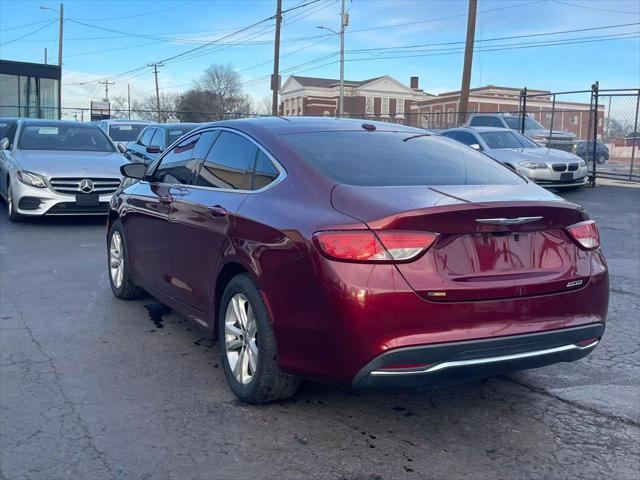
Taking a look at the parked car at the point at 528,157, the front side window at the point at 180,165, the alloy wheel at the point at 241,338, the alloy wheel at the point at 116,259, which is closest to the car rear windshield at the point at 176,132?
the parked car at the point at 528,157

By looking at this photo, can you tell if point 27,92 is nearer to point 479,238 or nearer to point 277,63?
point 277,63

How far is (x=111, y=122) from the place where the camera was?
21.1 m

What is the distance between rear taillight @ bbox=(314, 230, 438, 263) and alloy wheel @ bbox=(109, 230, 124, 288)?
141 inches

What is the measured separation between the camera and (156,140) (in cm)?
1527

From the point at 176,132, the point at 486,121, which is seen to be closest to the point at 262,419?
the point at 176,132

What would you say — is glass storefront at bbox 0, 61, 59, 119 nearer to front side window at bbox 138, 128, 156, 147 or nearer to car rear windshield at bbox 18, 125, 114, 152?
front side window at bbox 138, 128, 156, 147

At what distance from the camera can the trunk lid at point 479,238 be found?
3.38 meters

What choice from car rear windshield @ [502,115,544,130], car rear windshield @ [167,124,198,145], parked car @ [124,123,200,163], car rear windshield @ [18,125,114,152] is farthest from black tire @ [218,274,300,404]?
car rear windshield @ [502,115,544,130]

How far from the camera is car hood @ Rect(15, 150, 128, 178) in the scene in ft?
34.6

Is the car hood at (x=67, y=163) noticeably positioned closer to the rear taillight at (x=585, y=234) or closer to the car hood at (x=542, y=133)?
the rear taillight at (x=585, y=234)

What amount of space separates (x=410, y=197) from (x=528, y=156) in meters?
12.9

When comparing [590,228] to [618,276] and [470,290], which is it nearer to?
[470,290]

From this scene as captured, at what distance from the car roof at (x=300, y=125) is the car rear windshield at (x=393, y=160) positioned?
0.10 metres

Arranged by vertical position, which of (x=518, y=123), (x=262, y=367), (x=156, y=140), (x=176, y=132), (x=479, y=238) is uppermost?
(x=518, y=123)
